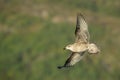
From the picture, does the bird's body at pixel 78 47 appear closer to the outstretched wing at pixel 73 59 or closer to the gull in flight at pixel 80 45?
the gull in flight at pixel 80 45

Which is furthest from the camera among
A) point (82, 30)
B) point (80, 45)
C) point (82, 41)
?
point (82, 30)

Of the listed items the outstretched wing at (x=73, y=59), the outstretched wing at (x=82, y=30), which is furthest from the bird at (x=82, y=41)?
the outstretched wing at (x=73, y=59)

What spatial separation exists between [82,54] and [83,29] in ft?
2.62

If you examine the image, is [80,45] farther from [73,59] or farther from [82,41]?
[73,59]

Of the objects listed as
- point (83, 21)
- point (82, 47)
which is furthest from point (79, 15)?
point (82, 47)

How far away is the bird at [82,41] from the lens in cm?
1079

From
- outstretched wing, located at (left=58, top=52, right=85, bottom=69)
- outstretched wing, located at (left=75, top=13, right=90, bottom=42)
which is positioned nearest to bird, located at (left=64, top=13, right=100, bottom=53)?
outstretched wing, located at (left=75, top=13, right=90, bottom=42)

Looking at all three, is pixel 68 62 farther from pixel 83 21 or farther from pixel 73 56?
pixel 83 21

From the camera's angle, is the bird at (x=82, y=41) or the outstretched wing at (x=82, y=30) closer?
the bird at (x=82, y=41)

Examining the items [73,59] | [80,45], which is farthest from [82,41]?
[73,59]

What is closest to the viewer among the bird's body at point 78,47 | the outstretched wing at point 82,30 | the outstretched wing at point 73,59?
the bird's body at point 78,47

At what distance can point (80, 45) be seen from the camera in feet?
35.8

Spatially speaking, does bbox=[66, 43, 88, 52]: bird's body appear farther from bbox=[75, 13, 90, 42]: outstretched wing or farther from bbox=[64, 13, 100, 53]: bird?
bbox=[75, 13, 90, 42]: outstretched wing

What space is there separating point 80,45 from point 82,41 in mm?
385
